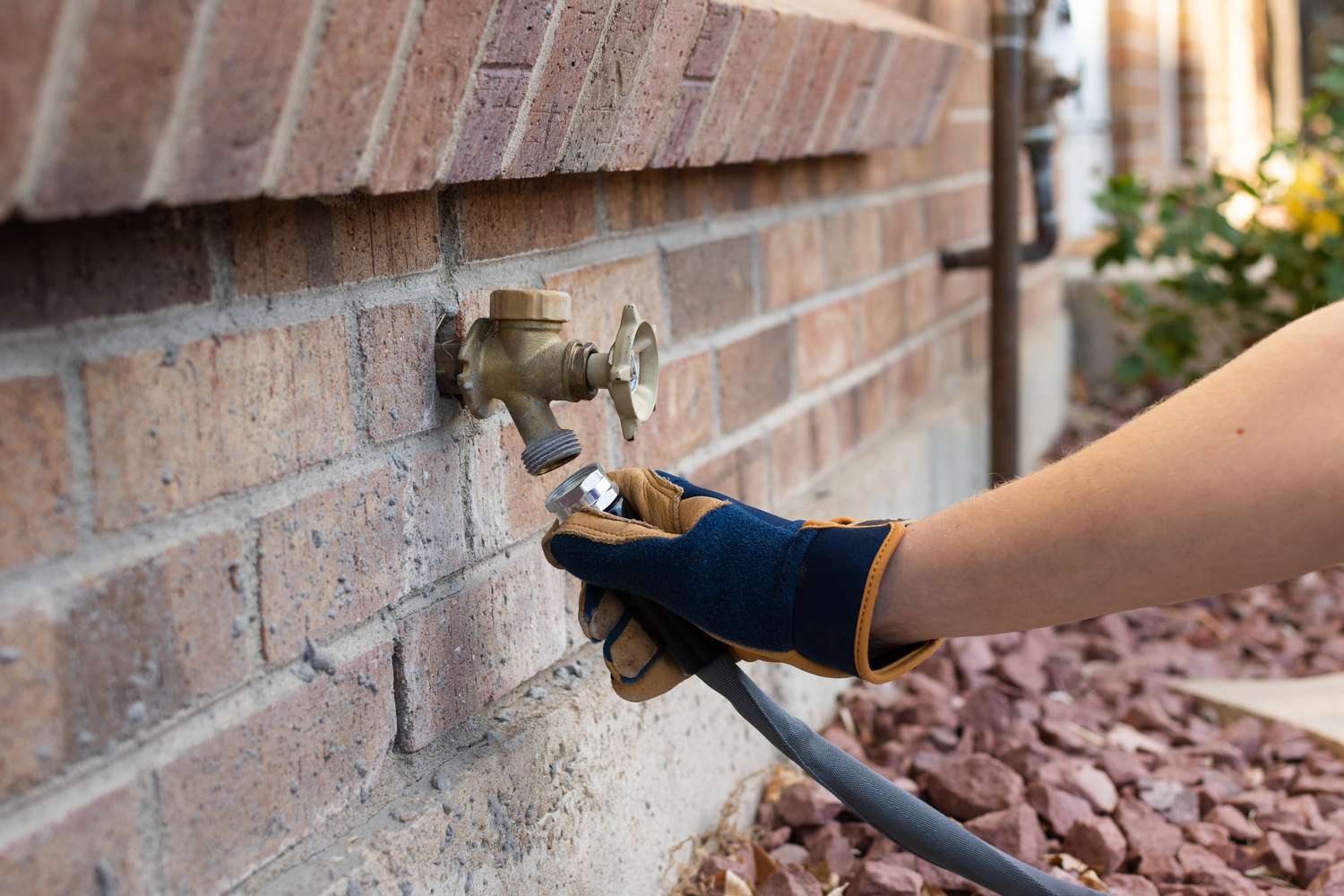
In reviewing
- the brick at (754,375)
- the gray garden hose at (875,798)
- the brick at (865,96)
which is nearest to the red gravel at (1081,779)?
the gray garden hose at (875,798)

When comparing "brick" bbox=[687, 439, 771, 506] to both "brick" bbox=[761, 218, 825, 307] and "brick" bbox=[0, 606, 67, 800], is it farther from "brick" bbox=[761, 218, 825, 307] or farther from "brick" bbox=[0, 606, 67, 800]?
"brick" bbox=[0, 606, 67, 800]

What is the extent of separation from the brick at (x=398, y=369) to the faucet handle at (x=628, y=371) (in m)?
0.13

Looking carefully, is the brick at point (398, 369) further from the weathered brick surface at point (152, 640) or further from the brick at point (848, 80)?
the brick at point (848, 80)

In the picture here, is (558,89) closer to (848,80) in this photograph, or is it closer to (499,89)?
(499,89)

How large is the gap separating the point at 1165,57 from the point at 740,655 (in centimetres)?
521

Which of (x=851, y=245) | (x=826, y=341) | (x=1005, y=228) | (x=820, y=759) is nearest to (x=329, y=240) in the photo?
(x=820, y=759)

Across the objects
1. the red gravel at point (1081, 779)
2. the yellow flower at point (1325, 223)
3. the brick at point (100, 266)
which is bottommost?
the red gravel at point (1081, 779)

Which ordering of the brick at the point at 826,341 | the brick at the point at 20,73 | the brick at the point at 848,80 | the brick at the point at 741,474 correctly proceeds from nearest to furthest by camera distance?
the brick at the point at 20,73 < the brick at the point at 741,474 < the brick at the point at 848,80 < the brick at the point at 826,341

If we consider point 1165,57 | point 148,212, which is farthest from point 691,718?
Answer: point 1165,57

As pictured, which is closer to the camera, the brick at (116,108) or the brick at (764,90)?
the brick at (116,108)

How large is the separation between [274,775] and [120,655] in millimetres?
162

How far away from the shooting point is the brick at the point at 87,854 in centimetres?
68

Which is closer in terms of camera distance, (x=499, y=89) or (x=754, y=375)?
(x=499, y=89)

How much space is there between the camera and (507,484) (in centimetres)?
113
